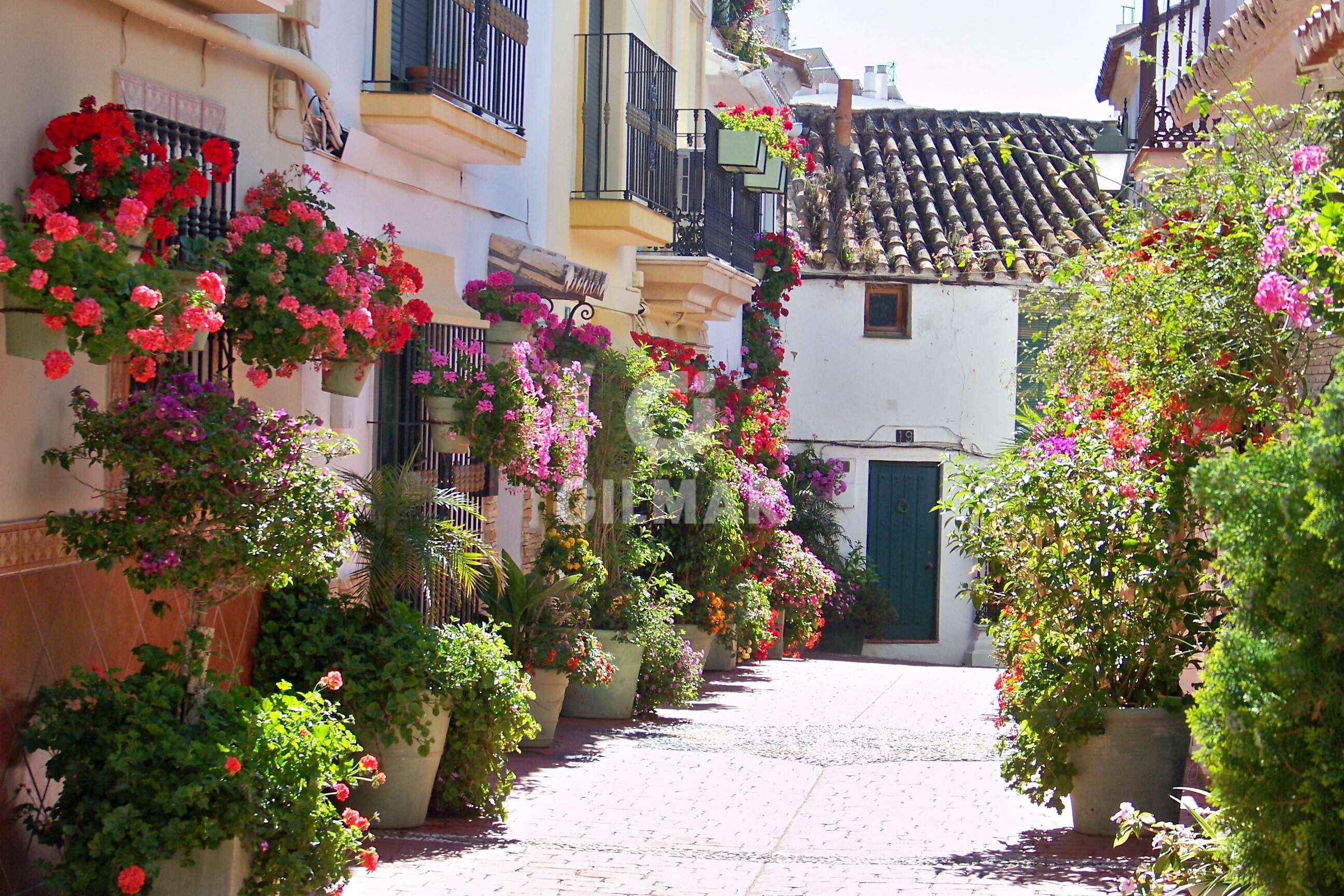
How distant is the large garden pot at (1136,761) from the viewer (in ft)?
24.5

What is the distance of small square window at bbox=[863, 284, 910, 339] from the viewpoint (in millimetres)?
22375

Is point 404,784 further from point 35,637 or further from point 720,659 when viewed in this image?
point 720,659

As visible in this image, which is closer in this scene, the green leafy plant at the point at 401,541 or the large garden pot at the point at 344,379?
the large garden pot at the point at 344,379

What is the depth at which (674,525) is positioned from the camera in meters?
14.7

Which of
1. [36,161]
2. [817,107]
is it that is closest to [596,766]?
[36,161]

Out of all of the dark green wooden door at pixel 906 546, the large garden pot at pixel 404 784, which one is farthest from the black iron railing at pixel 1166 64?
the dark green wooden door at pixel 906 546

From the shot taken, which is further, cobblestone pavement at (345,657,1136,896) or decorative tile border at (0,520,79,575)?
cobblestone pavement at (345,657,1136,896)

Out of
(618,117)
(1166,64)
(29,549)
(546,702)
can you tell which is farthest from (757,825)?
(618,117)

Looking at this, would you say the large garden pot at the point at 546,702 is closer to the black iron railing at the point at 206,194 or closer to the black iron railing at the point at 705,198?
the black iron railing at the point at 206,194

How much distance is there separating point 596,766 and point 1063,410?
3.64 m

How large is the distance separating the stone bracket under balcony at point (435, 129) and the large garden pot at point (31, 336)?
4.18 m

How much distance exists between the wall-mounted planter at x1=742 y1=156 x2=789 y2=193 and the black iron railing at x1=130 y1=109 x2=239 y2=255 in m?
10.7

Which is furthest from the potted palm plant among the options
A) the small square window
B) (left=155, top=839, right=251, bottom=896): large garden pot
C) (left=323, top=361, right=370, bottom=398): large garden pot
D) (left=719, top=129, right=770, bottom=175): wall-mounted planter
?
the small square window

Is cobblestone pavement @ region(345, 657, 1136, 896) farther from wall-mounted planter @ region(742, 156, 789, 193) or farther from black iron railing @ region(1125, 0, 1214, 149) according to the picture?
wall-mounted planter @ region(742, 156, 789, 193)
